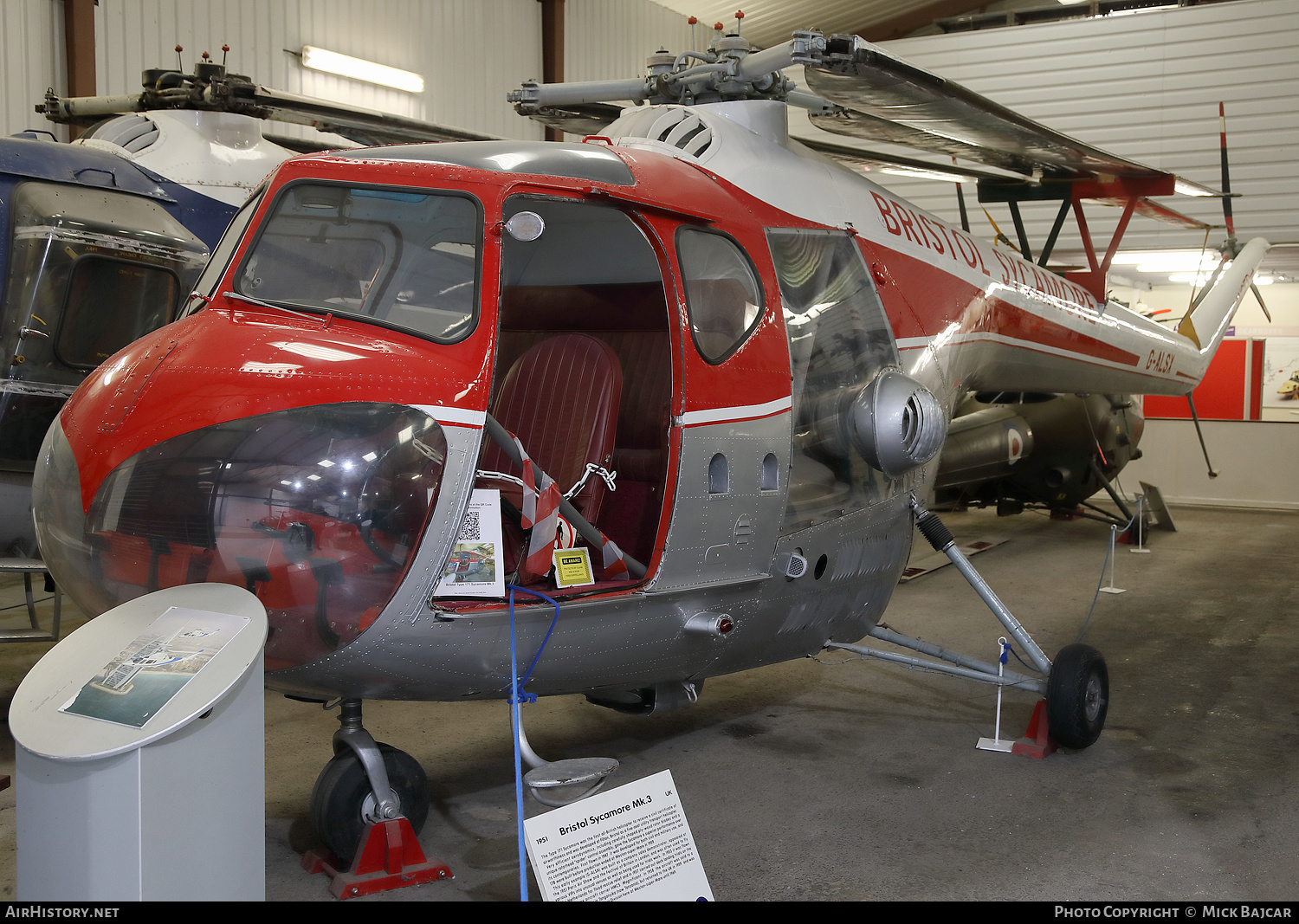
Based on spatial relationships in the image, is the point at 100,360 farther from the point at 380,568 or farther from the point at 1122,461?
the point at 1122,461

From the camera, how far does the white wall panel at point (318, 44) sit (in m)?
8.71

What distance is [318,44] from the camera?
429 inches

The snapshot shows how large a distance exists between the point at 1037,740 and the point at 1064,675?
0.35m

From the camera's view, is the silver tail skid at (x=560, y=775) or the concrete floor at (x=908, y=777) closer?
the silver tail skid at (x=560, y=775)

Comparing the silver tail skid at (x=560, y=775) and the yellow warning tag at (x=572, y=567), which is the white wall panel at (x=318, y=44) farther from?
the silver tail skid at (x=560, y=775)

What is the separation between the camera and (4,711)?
5.01 metres

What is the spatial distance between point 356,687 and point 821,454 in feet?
6.16

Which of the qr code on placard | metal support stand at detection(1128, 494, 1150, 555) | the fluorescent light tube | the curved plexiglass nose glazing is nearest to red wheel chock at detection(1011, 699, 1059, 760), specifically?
the qr code on placard

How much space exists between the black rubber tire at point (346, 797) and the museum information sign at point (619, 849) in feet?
3.25

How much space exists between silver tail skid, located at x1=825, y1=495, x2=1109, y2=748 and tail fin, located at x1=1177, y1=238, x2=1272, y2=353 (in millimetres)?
4906

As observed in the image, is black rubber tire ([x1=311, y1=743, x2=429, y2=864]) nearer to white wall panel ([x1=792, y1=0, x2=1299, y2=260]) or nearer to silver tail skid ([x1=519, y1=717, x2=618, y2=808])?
silver tail skid ([x1=519, y1=717, x2=618, y2=808])

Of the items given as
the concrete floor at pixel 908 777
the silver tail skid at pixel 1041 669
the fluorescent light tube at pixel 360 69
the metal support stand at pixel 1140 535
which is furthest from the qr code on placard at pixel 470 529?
the fluorescent light tube at pixel 360 69

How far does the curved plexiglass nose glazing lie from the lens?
8.63 feet

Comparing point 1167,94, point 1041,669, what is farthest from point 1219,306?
point 1041,669
